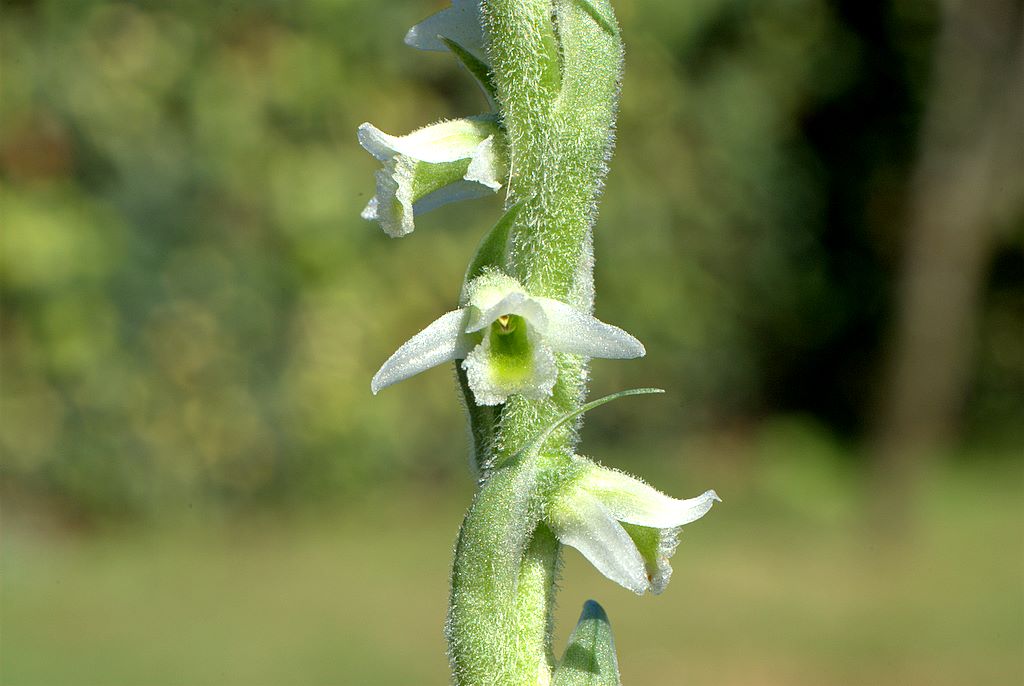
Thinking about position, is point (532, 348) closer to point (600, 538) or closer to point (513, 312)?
point (513, 312)

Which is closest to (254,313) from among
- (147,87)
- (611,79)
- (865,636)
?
(147,87)

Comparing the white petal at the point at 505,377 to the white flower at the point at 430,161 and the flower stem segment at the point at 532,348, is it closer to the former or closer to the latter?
the flower stem segment at the point at 532,348

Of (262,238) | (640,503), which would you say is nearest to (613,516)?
(640,503)

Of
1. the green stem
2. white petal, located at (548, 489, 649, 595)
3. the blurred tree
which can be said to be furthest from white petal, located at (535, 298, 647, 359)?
the blurred tree

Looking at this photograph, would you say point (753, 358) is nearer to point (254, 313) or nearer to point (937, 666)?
point (937, 666)

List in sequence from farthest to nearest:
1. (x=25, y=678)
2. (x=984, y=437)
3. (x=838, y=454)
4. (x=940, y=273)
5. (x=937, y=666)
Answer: (x=984, y=437)
(x=838, y=454)
(x=940, y=273)
(x=937, y=666)
(x=25, y=678)

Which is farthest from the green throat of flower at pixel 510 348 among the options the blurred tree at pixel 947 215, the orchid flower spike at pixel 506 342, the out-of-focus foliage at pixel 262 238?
the blurred tree at pixel 947 215
